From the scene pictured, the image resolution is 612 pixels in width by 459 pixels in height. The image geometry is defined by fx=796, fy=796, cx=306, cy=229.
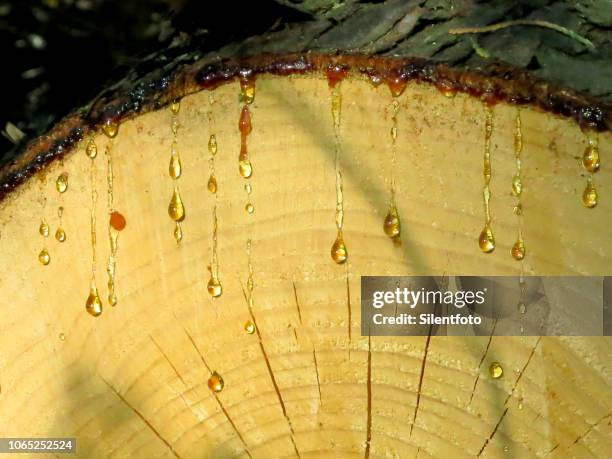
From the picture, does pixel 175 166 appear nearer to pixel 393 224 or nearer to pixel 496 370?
pixel 393 224

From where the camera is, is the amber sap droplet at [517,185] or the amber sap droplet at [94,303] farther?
the amber sap droplet at [94,303]

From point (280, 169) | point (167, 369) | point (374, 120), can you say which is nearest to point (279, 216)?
point (280, 169)

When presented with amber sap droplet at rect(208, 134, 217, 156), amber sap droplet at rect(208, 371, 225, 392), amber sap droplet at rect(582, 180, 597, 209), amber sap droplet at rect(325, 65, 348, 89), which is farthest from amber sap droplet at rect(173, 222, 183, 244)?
amber sap droplet at rect(582, 180, 597, 209)

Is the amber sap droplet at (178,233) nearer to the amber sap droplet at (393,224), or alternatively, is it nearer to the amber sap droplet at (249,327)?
the amber sap droplet at (249,327)

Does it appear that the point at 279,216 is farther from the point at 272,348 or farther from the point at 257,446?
the point at 257,446

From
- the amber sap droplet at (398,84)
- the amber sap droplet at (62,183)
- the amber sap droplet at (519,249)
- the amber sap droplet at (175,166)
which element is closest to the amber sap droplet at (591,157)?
the amber sap droplet at (519,249)

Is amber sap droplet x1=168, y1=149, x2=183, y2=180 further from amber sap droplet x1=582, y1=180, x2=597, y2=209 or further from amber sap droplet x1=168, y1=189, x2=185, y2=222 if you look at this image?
amber sap droplet x1=582, y1=180, x2=597, y2=209
